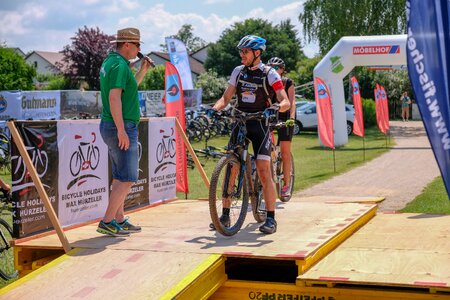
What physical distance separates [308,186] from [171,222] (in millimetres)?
7271

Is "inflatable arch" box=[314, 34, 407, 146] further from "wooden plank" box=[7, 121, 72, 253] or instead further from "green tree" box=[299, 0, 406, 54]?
"wooden plank" box=[7, 121, 72, 253]

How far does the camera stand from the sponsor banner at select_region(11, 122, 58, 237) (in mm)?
6633

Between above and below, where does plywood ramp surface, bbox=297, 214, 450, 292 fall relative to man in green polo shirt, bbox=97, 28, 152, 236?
below

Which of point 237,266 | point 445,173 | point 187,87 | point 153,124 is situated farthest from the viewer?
point 187,87

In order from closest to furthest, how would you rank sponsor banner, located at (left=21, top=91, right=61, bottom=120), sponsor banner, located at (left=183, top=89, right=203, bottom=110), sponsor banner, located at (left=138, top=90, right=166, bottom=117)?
sponsor banner, located at (left=21, top=91, right=61, bottom=120) → sponsor banner, located at (left=138, top=90, right=166, bottom=117) → sponsor banner, located at (left=183, top=89, right=203, bottom=110)

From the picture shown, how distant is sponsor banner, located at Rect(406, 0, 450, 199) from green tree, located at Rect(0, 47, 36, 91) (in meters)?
52.2

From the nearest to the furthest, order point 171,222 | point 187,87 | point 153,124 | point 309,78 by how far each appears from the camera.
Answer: point 171,222, point 153,124, point 187,87, point 309,78

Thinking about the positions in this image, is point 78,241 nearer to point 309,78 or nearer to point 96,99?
point 96,99

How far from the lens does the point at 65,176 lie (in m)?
7.41

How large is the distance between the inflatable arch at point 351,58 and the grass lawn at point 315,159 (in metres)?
1.87

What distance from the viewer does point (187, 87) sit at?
2867 cm

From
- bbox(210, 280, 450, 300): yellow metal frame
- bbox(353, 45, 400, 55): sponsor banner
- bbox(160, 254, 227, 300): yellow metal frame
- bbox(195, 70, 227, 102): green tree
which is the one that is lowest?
bbox(210, 280, 450, 300): yellow metal frame

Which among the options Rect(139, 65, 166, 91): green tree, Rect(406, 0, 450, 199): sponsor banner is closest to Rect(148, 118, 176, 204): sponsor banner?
Rect(406, 0, 450, 199): sponsor banner

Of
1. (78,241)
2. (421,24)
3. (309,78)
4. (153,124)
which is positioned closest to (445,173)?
(421,24)
